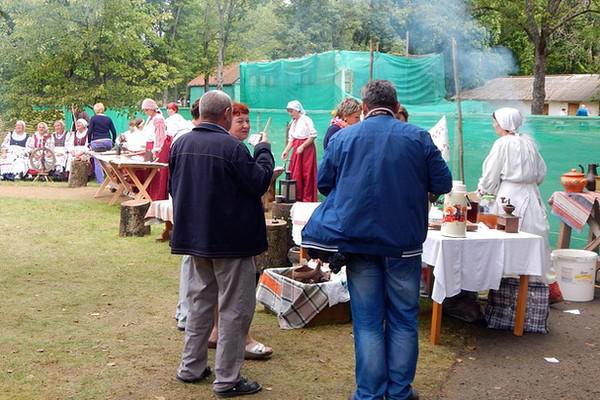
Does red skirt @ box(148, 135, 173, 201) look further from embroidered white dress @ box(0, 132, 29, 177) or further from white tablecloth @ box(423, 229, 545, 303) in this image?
white tablecloth @ box(423, 229, 545, 303)

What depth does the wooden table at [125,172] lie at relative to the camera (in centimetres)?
1130

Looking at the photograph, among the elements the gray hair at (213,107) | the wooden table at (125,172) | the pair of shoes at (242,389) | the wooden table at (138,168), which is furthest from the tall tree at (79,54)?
the pair of shoes at (242,389)

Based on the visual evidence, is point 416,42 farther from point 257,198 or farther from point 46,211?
point 257,198

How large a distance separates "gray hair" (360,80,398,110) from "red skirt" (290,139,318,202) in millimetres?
7343

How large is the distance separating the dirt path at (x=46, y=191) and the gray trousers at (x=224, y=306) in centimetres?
999

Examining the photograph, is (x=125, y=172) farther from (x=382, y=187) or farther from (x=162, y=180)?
(x=382, y=187)

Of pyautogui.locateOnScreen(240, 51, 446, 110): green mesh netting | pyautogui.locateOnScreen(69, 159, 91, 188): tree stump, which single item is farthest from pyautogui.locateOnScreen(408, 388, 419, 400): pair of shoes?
pyautogui.locateOnScreen(240, 51, 446, 110): green mesh netting

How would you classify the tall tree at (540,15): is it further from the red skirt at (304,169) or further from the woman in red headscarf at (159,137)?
the woman in red headscarf at (159,137)

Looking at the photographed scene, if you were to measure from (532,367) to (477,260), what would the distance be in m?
0.84

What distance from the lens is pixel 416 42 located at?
30078 mm

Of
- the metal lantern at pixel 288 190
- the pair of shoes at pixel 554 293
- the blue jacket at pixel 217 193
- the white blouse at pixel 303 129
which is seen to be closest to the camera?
the blue jacket at pixel 217 193

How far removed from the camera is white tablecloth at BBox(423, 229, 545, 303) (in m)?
5.16

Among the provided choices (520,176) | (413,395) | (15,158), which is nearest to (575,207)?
(520,176)

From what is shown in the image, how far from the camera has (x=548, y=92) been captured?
40875mm
